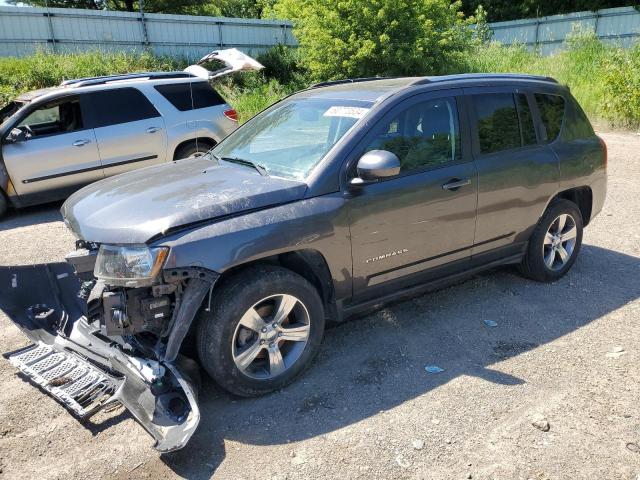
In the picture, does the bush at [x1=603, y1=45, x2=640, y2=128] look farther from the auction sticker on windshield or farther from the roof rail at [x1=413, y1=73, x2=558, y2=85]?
the auction sticker on windshield

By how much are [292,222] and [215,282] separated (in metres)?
0.60

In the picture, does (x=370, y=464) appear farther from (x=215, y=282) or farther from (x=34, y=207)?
(x=34, y=207)

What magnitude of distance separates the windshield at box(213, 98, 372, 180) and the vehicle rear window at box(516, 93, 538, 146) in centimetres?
162

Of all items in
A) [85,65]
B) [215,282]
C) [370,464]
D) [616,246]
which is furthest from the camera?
[85,65]

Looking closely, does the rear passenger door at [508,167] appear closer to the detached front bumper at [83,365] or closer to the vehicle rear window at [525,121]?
the vehicle rear window at [525,121]

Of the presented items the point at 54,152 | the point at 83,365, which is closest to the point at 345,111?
the point at 83,365

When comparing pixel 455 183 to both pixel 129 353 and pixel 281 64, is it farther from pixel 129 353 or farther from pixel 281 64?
pixel 281 64

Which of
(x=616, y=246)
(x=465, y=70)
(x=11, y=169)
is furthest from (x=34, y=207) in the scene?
(x=465, y=70)

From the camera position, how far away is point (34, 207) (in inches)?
350

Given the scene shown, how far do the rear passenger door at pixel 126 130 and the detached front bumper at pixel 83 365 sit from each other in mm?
4517

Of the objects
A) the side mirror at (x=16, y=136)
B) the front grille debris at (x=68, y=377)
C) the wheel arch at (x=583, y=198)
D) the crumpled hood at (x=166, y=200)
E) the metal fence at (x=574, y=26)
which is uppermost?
the metal fence at (x=574, y=26)

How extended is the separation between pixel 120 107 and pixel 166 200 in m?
5.78

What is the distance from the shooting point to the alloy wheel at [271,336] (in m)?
3.37

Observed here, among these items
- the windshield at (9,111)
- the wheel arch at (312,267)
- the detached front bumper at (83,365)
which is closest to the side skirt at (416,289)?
the wheel arch at (312,267)
